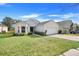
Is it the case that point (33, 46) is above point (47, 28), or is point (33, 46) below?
below

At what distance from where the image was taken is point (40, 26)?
238 cm

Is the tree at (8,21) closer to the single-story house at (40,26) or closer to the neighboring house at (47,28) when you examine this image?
the single-story house at (40,26)

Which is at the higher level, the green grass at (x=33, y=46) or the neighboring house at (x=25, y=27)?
the neighboring house at (x=25, y=27)

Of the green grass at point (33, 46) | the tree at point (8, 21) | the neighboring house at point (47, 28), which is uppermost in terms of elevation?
the tree at point (8, 21)

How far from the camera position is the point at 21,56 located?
233 cm

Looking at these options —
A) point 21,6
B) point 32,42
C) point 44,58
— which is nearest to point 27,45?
point 32,42

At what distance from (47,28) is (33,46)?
23 centimetres

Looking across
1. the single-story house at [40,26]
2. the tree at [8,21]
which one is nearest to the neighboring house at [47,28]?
the single-story house at [40,26]

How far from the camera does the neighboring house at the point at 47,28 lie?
238 centimetres

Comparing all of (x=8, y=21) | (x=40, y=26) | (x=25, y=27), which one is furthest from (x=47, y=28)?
(x=8, y=21)

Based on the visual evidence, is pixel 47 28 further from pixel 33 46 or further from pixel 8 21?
pixel 8 21

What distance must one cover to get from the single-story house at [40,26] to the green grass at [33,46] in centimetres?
7

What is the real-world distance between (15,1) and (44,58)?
2.02 feet

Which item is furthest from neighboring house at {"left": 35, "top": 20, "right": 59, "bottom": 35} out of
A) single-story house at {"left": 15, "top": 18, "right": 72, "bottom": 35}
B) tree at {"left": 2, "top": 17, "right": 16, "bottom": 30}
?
tree at {"left": 2, "top": 17, "right": 16, "bottom": 30}
